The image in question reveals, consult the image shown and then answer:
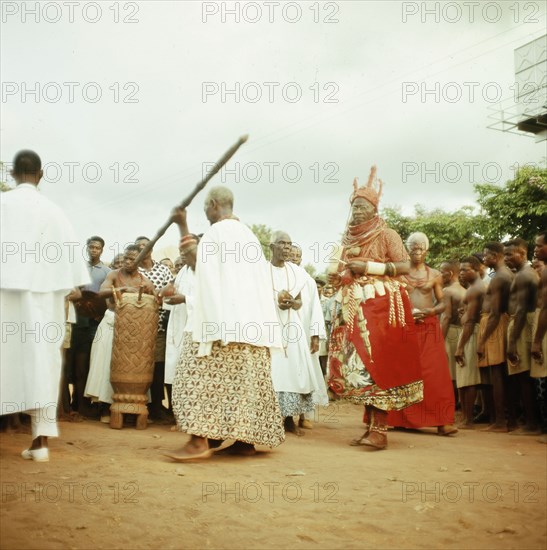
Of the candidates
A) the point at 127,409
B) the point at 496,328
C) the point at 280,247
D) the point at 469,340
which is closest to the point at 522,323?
the point at 496,328

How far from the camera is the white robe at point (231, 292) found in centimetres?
542

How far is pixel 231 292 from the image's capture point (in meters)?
5.51

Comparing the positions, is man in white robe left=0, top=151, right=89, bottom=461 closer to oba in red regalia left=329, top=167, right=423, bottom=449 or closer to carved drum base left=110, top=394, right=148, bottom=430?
carved drum base left=110, top=394, right=148, bottom=430

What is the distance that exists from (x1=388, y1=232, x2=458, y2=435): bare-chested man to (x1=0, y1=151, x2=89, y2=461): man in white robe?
4213 mm

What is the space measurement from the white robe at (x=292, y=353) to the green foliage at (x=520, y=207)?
15.2 m

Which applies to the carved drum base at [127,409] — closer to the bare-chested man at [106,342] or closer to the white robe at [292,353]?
the bare-chested man at [106,342]

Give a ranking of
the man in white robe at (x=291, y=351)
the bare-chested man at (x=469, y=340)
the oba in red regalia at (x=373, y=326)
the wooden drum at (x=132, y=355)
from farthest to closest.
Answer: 1. the bare-chested man at (x=469, y=340)
2. the man in white robe at (x=291, y=351)
3. the wooden drum at (x=132, y=355)
4. the oba in red regalia at (x=373, y=326)

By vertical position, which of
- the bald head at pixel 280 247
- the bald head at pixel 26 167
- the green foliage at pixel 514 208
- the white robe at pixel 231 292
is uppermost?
the green foliage at pixel 514 208

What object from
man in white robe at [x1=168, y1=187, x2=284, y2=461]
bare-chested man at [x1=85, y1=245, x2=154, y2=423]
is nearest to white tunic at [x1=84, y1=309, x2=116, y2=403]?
bare-chested man at [x1=85, y1=245, x2=154, y2=423]

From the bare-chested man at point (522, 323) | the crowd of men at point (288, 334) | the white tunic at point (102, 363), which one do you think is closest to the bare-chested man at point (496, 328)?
the crowd of men at point (288, 334)

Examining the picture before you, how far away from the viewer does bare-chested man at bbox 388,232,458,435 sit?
26.0 feet

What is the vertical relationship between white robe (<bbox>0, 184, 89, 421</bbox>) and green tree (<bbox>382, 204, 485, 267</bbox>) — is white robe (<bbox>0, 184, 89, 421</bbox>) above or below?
below

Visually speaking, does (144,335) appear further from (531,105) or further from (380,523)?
(531,105)

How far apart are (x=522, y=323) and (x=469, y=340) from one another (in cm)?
109
